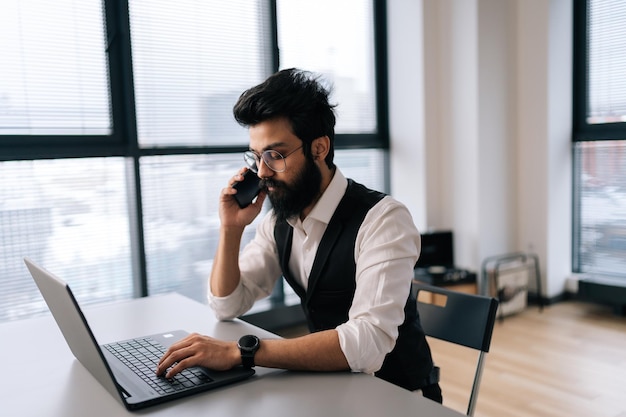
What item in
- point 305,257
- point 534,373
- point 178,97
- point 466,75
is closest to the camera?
point 305,257

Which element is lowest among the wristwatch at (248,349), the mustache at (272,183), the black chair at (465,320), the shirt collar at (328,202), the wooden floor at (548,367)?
the wooden floor at (548,367)

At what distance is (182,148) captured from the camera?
11.7 ft

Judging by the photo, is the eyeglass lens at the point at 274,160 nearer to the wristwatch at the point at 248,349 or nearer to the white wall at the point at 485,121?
the wristwatch at the point at 248,349

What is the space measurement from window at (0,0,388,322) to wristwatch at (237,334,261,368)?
2190mm

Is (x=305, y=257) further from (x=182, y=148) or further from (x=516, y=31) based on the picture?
(x=516, y=31)

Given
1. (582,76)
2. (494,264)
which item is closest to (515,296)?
(494,264)

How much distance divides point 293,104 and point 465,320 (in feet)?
2.61

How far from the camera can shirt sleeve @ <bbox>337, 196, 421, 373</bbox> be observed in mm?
1355

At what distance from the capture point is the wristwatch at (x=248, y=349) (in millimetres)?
1317

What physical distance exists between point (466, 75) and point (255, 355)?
352 cm

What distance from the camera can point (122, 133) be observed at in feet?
11.0

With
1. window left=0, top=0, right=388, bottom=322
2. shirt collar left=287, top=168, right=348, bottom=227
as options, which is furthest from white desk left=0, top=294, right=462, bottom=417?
window left=0, top=0, right=388, bottom=322

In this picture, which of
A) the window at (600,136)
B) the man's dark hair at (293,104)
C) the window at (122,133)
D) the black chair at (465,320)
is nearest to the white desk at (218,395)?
the black chair at (465,320)

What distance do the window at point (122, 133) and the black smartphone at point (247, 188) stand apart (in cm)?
173
